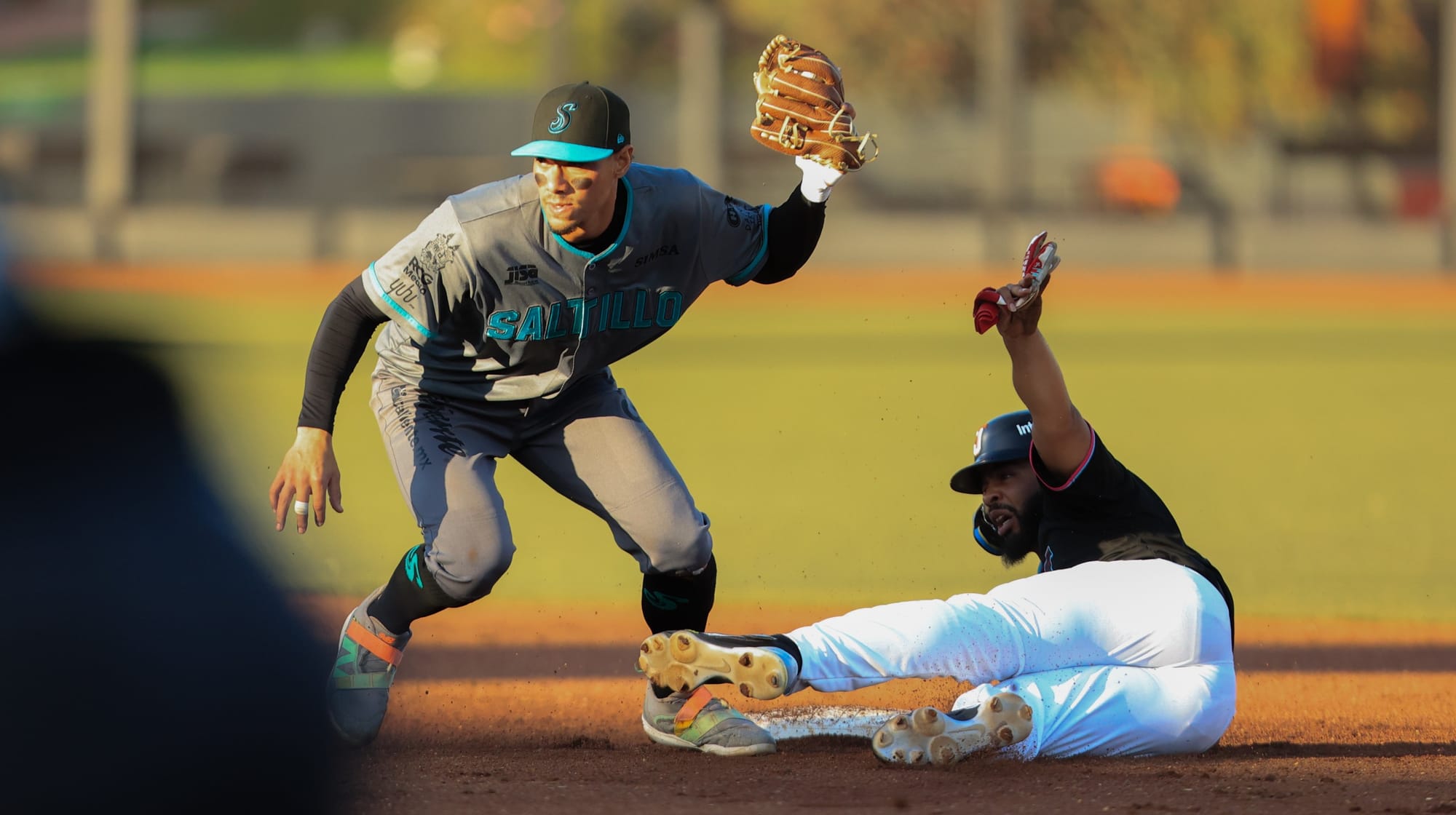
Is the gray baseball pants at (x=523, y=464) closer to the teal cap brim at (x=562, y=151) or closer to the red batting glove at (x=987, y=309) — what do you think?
Answer: the teal cap brim at (x=562, y=151)

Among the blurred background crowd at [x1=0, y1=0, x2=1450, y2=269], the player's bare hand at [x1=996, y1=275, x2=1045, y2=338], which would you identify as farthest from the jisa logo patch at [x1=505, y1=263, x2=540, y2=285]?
the blurred background crowd at [x1=0, y1=0, x2=1450, y2=269]

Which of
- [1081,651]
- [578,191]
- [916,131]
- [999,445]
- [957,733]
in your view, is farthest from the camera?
[916,131]

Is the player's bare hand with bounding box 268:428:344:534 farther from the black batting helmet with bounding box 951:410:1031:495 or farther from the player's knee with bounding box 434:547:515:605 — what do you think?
the black batting helmet with bounding box 951:410:1031:495

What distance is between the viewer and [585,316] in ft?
15.0

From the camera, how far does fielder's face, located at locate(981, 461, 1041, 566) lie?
464 centimetres

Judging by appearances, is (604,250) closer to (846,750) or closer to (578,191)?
(578,191)

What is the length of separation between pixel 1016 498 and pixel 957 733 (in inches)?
34.5

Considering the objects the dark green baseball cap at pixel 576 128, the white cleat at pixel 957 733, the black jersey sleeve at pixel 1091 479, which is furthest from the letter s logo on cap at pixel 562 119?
the white cleat at pixel 957 733

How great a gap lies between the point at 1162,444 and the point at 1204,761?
8.10 metres

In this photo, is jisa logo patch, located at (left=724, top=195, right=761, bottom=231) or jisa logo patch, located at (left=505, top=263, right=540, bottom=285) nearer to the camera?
jisa logo patch, located at (left=505, top=263, right=540, bottom=285)

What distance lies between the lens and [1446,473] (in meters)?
11.1

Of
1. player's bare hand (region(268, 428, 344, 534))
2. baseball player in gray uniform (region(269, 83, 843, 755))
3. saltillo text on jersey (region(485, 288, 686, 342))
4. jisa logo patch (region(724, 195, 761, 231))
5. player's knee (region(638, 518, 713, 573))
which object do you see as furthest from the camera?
jisa logo patch (region(724, 195, 761, 231))

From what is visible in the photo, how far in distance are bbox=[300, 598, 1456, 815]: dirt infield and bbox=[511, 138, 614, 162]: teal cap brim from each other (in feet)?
4.56

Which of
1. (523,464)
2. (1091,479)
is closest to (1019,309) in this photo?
(1091,479)
